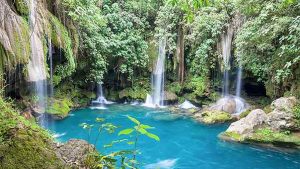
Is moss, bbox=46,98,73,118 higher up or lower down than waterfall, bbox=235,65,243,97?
lower down

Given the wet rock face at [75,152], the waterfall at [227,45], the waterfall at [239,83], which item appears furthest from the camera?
the waterfall at [239,83]

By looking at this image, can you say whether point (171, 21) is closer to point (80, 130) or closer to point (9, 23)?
point (80, 130)

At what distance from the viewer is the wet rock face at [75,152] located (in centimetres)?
297

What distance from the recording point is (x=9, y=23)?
752cm

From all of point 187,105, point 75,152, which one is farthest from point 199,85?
point 75,152

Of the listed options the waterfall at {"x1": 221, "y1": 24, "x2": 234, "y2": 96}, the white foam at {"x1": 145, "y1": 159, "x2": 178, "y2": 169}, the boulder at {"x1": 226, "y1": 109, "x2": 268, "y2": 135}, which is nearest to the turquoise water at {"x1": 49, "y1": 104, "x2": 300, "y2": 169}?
the white foam at {"x1": 145, "y1": 159, "x2": 178, "y2": 169}

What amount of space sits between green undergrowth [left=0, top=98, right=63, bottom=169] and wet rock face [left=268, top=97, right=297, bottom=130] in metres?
8.87

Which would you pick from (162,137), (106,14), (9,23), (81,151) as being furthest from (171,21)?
(81,151)

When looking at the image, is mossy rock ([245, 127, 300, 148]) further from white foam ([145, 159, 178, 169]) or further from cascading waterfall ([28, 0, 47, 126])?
cascading waterfall ([28, 0, 47, 126])

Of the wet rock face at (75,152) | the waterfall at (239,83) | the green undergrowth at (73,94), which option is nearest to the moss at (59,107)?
the green undergrowth at (73,94)

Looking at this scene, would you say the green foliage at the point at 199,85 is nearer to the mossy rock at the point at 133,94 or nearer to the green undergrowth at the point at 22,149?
the mossy rock at the point at 133,94

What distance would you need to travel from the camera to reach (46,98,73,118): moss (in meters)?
13.1

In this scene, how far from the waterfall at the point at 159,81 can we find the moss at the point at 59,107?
4374 mm

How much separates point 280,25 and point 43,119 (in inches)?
328
